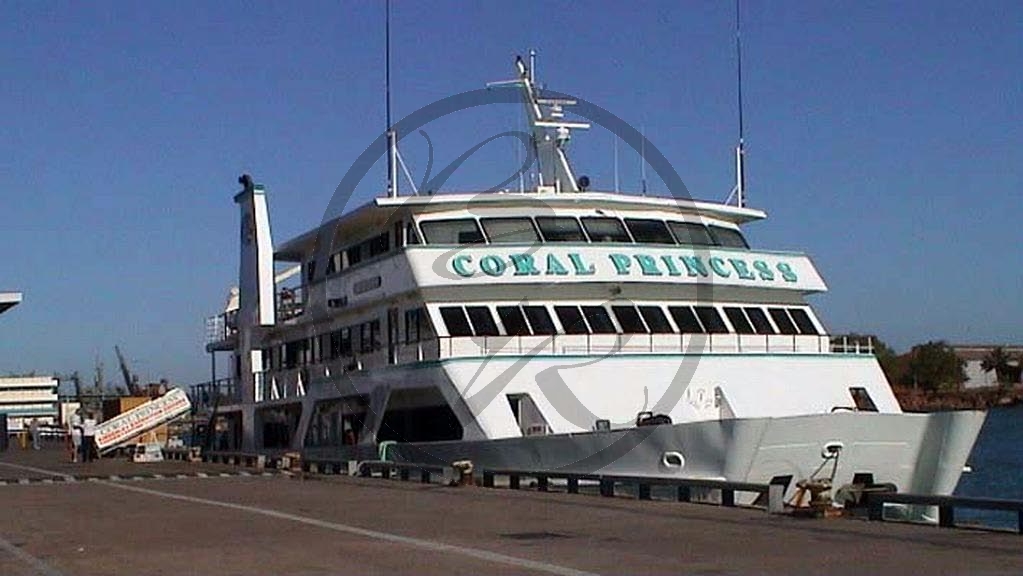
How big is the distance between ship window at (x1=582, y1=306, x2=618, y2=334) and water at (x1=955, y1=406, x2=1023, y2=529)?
658cm

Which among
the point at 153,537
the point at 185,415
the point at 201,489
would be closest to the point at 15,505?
the point at 201,489

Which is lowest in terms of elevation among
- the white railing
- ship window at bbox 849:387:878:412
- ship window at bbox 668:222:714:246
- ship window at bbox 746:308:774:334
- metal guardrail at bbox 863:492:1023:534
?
metal guardrail at bbox 863:492:1023:534

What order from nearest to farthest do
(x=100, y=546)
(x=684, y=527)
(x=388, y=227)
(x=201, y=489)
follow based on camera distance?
1. (x=100, y=546)
2. (x=684, y=527)
3. (x=201, y=489)
4. (x=388, y=227)

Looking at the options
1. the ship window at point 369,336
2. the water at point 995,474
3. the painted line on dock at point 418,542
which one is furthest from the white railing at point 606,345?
the painted line on dock at point 418,542

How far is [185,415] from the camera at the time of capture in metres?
50.2

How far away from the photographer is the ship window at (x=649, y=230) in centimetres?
2848

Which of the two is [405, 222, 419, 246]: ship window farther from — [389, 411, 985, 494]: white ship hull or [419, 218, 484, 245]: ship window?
[389, 411, 985, 494]: white ship hull

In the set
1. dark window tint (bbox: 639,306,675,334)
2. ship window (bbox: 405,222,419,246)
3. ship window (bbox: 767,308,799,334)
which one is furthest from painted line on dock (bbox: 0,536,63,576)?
ship window (bbox: 767,308,799,334)

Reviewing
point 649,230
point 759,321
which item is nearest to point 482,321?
point 649,230

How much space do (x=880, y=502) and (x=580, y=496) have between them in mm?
5872

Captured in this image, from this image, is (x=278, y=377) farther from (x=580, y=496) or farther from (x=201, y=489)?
(x=580, y=496)

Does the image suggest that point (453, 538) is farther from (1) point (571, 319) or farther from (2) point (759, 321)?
(2) point (759, 321)

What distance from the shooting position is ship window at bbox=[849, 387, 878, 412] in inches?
1033

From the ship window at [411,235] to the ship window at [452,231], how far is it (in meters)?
0.16
